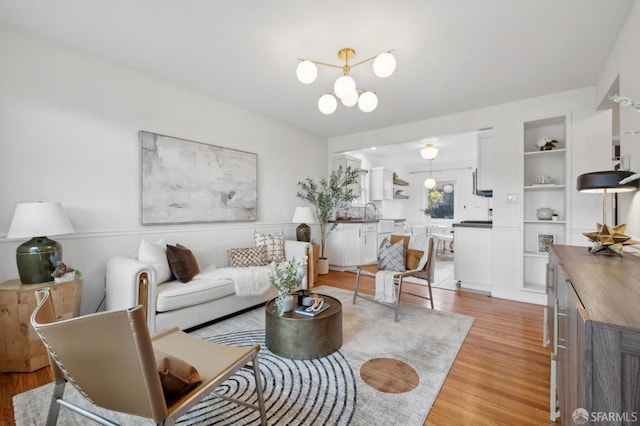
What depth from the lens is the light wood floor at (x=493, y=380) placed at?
161 centimetres

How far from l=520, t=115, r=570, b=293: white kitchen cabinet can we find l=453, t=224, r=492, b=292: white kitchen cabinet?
1.42 feet

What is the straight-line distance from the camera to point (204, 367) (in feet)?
4.39

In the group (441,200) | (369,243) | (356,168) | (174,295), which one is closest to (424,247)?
(369,243)

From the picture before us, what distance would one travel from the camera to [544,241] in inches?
150

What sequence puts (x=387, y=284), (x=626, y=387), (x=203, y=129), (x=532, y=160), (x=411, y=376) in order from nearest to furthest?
(x=626, y=387), (x=411, y=376), (x=387, y=284), (x=203, y=129), (x=532, y=160)

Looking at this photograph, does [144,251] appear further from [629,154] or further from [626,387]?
[629,154]

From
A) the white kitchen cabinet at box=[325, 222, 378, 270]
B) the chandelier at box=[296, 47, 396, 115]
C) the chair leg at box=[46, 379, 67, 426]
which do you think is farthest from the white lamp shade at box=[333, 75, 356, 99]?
the white kitchen cabinet at box=[325, 222, 378, 270]

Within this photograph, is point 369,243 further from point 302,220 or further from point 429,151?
point 429,151

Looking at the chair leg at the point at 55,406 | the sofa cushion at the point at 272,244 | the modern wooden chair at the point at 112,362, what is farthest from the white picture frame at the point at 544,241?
the chair leg at the point at 55,406

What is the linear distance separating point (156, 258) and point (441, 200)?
25.8 ft

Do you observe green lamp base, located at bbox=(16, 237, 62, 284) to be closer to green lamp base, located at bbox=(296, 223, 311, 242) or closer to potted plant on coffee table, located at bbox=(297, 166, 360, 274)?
green lamp base, located at bbox=(296, 223, 311, 242)

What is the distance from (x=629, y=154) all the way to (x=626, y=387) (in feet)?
8.10

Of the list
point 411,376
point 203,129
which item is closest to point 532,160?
point 411,376

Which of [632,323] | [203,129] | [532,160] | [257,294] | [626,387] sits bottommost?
[257,294]
